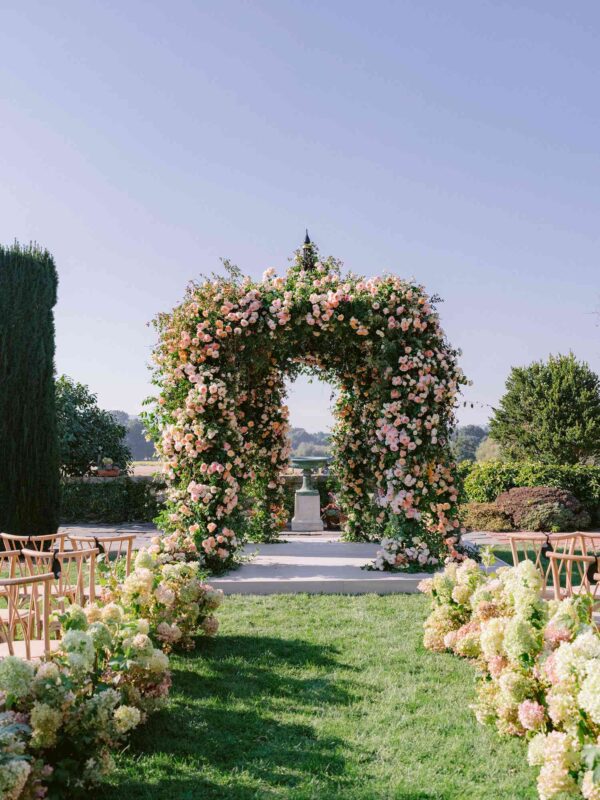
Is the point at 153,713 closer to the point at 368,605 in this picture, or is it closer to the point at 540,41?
the point at 368,605

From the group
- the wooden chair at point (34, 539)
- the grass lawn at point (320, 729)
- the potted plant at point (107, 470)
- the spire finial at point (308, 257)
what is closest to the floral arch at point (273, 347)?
the spire finial at point (308, 257)

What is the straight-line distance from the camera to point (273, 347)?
7570 mm

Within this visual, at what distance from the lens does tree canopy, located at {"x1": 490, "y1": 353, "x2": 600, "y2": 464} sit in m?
23.9

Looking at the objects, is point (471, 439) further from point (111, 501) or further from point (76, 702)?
point (76, 702)

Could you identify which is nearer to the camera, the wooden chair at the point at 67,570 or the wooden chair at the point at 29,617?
the wooden chair at the point at 29,617

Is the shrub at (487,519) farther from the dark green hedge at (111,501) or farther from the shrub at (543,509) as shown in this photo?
the dark green hedge at (111,501)

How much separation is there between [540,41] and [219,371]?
4568 millimetres

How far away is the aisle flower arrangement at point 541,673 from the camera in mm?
2379

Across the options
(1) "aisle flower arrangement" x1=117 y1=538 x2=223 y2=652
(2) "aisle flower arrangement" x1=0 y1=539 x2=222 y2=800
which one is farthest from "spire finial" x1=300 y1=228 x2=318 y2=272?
(2) "aisle flower arrangement" x1=0 y1=539 x2=222 y2=800

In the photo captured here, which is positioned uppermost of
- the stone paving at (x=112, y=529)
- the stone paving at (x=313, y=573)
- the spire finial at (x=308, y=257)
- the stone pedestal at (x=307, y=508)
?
the spire finial at (x=308, y=257)

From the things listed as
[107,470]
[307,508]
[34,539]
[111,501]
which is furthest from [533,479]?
[34,539]

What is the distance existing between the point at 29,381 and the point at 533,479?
33.4ft

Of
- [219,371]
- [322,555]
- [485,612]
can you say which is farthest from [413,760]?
[322,555]

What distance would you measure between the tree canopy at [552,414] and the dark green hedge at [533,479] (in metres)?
10.7
